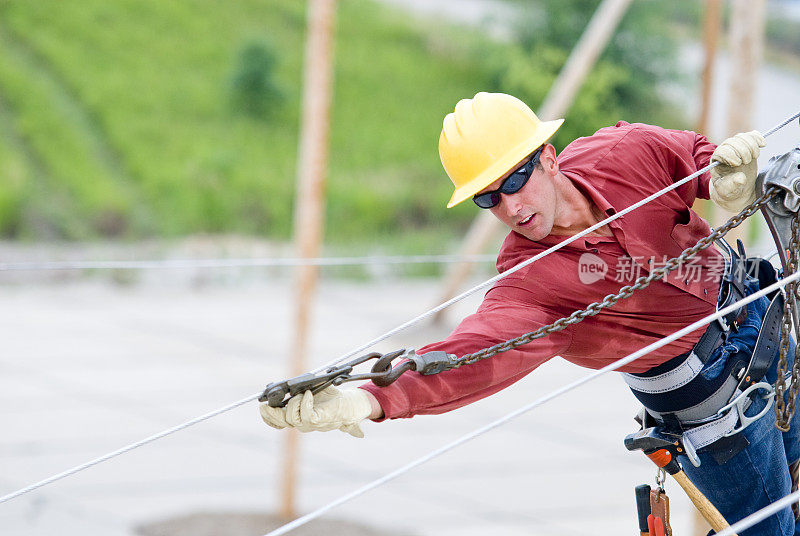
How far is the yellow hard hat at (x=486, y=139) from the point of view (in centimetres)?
188

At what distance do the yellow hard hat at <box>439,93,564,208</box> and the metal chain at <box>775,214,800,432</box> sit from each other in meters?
0.52

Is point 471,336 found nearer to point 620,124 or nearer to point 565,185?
point 565,185

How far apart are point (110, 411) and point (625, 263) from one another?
4134mm

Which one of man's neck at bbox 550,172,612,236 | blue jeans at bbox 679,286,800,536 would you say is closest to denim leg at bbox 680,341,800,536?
blue jeans at bbox 679,286,800,536

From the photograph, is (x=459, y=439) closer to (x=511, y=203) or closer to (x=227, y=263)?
(x=511, y=203)

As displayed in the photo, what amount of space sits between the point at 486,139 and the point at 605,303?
0.37m

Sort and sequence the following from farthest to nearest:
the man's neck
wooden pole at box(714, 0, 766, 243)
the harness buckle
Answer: wooden pole at box(714, 0, 766, 243) → the harness buckle → the man's neck

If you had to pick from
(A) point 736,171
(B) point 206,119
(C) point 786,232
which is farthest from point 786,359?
(B) point 206,119

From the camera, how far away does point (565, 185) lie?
2.00m

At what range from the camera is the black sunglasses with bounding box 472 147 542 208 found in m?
1.88

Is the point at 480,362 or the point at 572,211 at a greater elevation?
the point at 572,211

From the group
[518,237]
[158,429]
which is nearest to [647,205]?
[518,237]

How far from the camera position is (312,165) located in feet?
13.2

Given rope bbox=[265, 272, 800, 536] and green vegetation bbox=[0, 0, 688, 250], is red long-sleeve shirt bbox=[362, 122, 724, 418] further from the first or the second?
green vegetation bbox=[0, 0, 688, 250]
